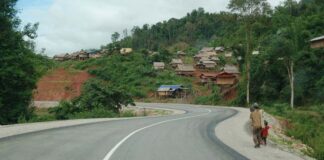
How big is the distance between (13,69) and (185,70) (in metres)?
71.5

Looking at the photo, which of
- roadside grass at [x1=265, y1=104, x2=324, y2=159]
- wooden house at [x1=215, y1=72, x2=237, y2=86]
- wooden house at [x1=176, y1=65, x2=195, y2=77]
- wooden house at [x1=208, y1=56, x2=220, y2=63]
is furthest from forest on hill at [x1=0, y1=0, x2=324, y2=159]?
wooden house at [x1=208, y1=56, x2=220, y2=63]

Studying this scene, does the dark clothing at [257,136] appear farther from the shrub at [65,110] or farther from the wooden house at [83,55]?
the wooden house at [83,55]

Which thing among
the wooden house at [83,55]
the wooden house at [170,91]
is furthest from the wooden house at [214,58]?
the wooden house at [83,55]

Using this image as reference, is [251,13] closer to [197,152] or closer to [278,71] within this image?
[278,71]

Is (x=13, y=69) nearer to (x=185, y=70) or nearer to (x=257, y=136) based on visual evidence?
(x=257, y=136)

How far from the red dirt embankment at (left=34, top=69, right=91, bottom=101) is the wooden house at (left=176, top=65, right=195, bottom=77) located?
21.9m

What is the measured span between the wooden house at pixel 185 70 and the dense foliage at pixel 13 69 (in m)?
67.2

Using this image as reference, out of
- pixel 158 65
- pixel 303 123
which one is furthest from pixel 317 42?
pixel 158 65

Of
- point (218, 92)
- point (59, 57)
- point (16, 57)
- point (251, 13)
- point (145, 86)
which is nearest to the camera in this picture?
point (16, 57)

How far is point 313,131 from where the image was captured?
32188 mm

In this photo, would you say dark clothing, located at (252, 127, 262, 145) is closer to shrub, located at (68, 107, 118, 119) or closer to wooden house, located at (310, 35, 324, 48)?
shrub, located at (68, 107, 118, 119)

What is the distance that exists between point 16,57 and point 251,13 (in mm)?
32731

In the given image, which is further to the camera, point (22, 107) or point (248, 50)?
point (248, 50)

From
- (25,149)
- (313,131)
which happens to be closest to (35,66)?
(313,131)
